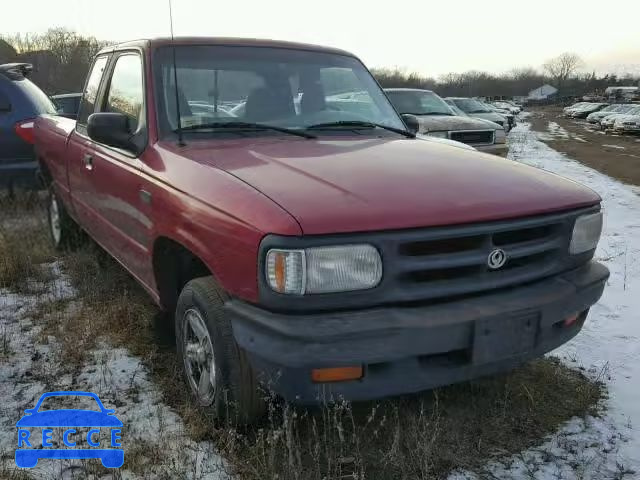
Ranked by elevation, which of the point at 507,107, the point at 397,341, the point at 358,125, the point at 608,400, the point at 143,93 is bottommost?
the point at 507,107

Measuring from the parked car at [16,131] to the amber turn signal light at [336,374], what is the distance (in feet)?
18.2

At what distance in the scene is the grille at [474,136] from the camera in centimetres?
1000

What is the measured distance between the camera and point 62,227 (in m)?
5.25

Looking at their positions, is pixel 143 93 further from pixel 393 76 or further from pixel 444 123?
pixel 393 76

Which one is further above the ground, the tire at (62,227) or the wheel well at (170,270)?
the wheel well at (170,270)

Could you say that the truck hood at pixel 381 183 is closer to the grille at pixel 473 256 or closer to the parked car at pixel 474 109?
the grille at pixel 473 256

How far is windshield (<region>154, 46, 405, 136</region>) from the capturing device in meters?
3.07

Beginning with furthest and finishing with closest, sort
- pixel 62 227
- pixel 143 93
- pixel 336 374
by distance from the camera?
pixel 62 227 → pixel 143 93 → pixel 336 374

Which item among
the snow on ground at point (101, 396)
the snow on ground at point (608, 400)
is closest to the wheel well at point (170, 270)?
the snow on ground at point (101, 396)

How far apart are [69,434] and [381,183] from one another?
5.86ft

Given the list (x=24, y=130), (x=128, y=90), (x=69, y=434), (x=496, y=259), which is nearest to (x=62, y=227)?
(x=24, y=130)

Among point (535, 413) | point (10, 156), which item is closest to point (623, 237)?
point (535, 413)

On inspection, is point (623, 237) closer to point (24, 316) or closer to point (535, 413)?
point (535, 413)

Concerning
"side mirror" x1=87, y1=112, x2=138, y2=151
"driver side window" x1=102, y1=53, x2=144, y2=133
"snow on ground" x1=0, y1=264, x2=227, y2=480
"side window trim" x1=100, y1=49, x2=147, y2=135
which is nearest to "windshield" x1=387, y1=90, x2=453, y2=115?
"side window trim" x1=100, y1=49, x2=147, y2=135
